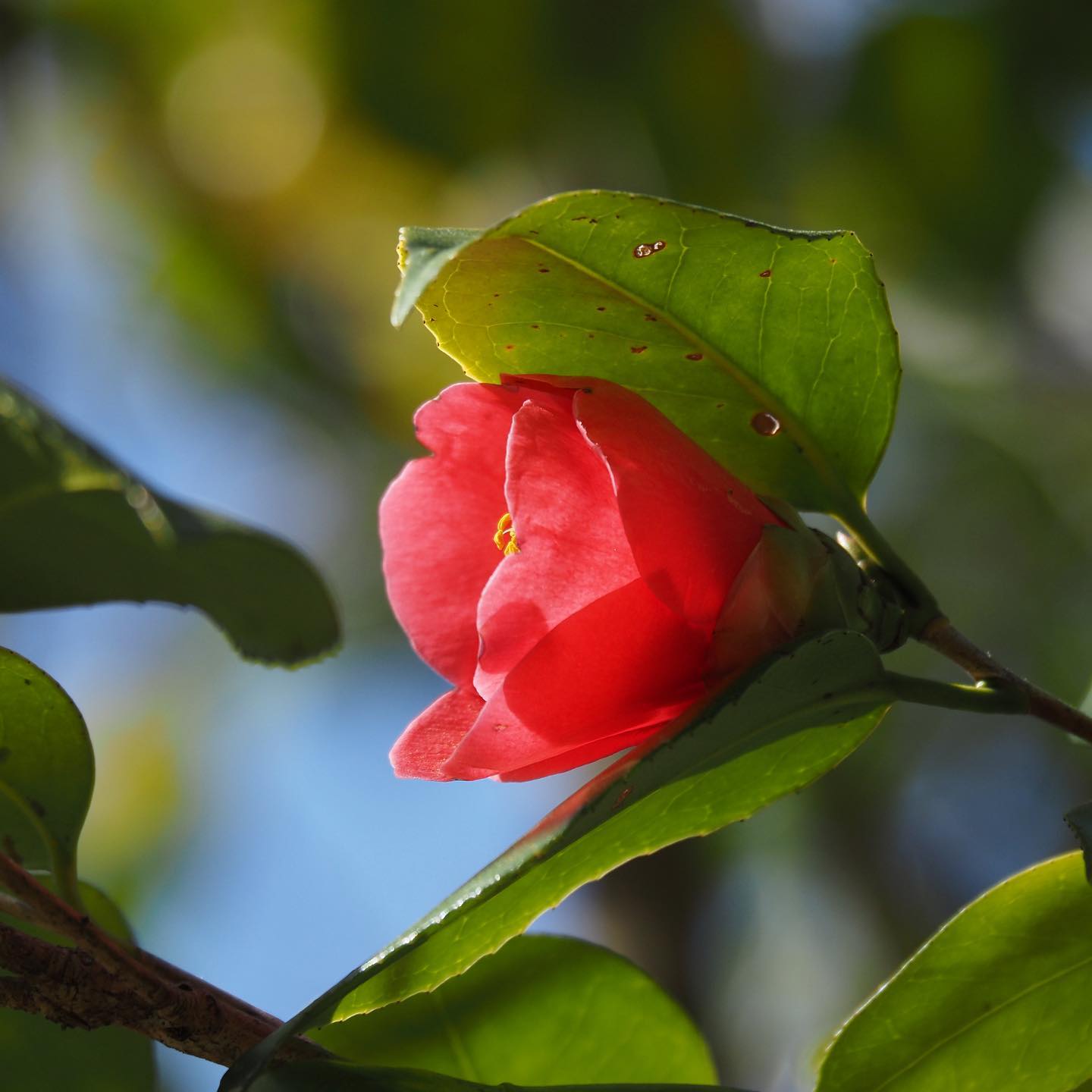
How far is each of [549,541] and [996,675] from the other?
0.26 metres

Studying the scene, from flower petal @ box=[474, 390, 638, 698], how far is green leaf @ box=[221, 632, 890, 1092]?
0.25ft

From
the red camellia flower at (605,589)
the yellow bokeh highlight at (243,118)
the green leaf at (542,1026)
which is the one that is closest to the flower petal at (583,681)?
the red camellia flower at (605,589)

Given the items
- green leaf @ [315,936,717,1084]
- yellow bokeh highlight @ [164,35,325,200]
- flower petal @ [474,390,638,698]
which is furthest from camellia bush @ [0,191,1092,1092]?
yellow bokeh highlight @ [164,35,325,200]

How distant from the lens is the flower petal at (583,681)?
556 mm

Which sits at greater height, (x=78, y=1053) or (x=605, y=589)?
(x=605, y=589)

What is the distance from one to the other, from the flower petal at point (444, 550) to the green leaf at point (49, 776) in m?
0.20

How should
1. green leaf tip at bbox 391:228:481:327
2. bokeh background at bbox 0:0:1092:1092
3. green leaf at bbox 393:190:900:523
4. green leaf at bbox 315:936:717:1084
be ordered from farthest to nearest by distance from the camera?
bokeh background at bbox 0:0:1092:1092 < green leaf at bbox 315:936:717:1084 < green leaf at bbox 393:190:900:523 < green leaf tip at bbox 391:228:481:327

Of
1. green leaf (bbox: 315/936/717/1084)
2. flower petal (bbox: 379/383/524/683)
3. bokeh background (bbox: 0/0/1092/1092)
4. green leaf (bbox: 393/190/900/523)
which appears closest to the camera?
green leaf (bbox: 393/190/900/523)

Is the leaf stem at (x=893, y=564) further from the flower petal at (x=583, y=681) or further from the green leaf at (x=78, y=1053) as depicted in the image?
the green leaf at (x=78, y=1053)

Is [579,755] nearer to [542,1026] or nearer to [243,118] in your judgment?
[542,1026]

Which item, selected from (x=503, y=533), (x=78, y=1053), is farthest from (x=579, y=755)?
(x=78, y=1053)

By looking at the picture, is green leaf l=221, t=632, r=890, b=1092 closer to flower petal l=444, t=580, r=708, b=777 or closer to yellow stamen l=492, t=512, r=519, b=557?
flower petal l=444, t=580, r=708, b=777

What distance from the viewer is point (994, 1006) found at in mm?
700

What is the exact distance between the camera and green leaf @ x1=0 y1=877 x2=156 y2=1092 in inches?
30.7
